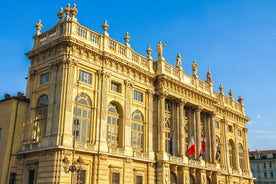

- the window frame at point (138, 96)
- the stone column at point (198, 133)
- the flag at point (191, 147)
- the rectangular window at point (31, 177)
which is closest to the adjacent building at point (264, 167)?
the stone column at point (198, 133)

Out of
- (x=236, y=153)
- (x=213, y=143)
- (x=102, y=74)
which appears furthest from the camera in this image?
(x=236, y=153)

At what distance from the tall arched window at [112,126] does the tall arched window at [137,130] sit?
88.4 inches

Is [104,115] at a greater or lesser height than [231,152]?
greater

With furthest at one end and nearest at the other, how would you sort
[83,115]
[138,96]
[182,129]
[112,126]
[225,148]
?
[225,148]
[182,129]
[138,96]
[112,126]
[83,115]

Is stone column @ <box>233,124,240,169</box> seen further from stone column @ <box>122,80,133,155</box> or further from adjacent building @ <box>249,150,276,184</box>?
adjacent building @ <box>249,150,276,184</box>

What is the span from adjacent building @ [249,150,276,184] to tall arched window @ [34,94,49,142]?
7423 centimetres

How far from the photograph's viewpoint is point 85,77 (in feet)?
110

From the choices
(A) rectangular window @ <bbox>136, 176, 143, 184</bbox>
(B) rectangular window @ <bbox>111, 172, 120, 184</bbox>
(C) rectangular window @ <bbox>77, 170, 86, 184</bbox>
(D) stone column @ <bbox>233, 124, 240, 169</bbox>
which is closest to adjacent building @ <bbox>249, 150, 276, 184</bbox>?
(D) stone column @ <bbox>233, 124, 240, 169</bbox>

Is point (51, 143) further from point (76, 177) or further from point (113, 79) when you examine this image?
point (113, 79)

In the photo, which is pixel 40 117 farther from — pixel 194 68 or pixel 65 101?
pixel 194 68

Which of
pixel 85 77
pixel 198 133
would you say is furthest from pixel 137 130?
pixel 198 133

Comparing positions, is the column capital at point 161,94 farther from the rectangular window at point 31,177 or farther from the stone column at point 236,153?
Answer: the stone column at point 236,153

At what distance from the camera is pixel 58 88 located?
31.3 metres

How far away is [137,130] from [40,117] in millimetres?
10583
